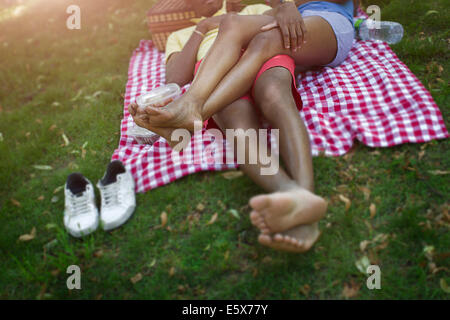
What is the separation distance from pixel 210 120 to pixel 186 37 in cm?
120

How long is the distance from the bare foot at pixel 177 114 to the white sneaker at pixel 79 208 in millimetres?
640

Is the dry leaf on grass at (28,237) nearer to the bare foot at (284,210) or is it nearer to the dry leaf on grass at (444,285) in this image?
the bare foot at (284,210)

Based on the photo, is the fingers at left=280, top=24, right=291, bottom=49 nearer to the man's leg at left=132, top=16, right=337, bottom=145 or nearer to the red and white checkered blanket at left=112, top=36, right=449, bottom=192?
the man's leg at left=132, top=16, right=337, bottom=145

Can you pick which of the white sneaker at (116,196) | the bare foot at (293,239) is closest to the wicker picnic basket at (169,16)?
the white sneaker at (116,196)

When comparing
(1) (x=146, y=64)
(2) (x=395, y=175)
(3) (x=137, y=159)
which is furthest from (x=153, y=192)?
(1) (x=146, y=64)

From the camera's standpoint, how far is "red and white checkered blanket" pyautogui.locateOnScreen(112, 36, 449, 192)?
2.24 meters

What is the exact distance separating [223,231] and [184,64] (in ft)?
→ 5.04

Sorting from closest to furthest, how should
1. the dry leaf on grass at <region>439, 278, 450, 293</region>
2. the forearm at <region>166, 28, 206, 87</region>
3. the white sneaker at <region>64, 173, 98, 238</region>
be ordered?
the dry leaf on grass at <region>439, 278, 450, 293</region> → the white sneaker at <region>64, 173, 98, 238</region> → the forearm at <region>166, 28, 206, 87</region>

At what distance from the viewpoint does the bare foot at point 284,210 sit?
5.11 ft

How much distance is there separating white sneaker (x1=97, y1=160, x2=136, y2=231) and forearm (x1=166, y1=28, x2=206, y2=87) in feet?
3.16

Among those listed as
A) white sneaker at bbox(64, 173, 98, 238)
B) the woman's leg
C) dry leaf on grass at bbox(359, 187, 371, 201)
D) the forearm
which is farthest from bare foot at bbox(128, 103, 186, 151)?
dry leaf on grass at bbox(359, 187, 371, 201)
